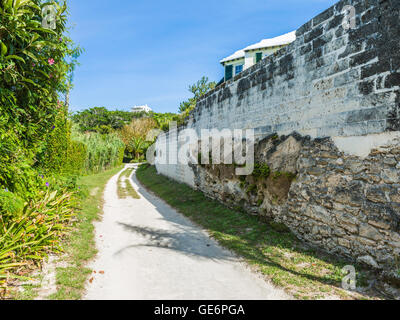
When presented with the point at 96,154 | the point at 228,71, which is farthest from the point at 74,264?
the point at 96,154

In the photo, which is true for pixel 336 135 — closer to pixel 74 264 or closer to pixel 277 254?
pixel 277 254

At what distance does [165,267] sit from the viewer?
15.2 ft

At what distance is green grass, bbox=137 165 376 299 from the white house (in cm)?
1294

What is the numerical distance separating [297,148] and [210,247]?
3.04 m

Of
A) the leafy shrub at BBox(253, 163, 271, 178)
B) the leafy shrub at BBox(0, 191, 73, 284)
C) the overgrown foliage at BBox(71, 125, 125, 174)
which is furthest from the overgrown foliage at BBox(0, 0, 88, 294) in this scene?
the overgrown foliage at BBox(71, 125, 125, 174)

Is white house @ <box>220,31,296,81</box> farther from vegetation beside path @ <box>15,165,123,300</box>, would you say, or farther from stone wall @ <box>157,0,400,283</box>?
vegetation beside path @ <box>15,165,123,300</box>

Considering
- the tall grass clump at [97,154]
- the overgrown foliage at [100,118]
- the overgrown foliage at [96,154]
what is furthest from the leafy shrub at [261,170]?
the overgrown foliage at [100,118]

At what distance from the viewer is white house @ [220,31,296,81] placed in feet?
60.8

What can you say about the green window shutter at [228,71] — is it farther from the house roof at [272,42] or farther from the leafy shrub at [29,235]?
the leafy shrub at [29,235]

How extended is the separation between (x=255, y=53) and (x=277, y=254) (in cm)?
1696

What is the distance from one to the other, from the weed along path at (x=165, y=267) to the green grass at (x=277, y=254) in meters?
0.28
